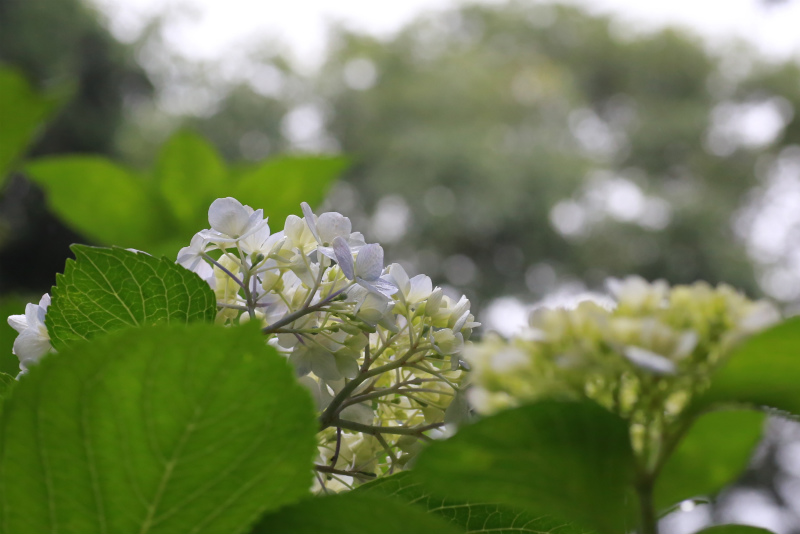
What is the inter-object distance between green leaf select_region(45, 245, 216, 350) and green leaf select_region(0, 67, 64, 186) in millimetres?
463

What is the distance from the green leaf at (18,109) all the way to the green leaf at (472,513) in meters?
0.59

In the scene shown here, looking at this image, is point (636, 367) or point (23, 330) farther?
point (23, 330)

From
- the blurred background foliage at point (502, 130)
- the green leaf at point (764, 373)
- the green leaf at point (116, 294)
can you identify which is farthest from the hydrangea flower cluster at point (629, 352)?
the blurred background foliage at point (502, 130)

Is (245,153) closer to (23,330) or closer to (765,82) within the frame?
(765,82)

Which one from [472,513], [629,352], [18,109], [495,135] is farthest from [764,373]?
[495,135]

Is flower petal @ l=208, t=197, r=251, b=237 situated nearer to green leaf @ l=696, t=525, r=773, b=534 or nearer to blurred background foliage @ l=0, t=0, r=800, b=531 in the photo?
green leaf @ l=696, t=525, r=773, b=534

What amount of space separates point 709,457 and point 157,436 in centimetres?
22

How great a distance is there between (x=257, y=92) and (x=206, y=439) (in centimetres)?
1093

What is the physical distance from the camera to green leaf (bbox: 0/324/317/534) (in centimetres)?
22

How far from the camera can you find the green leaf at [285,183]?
94 cm

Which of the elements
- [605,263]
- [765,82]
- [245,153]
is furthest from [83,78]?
[765,82]

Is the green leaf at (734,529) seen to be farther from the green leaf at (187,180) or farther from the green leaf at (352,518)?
the green leaf at (187,180)

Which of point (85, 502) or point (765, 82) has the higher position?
point (765, 82)

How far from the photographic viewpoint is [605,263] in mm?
10094
